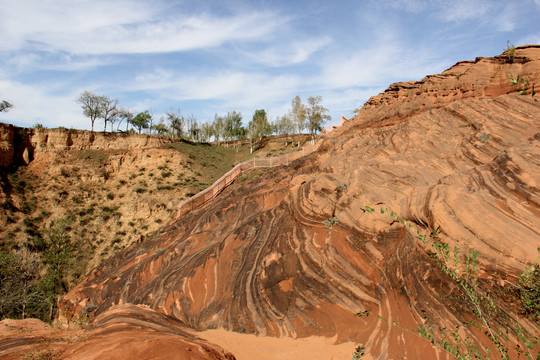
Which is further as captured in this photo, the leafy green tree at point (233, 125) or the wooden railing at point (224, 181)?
the leafy green tree at point (233, 125)

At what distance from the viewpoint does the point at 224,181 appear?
103ft

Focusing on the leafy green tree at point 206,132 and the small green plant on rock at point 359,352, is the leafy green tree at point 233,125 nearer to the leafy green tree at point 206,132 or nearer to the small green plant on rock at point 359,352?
the leafy green tree at point 206,132

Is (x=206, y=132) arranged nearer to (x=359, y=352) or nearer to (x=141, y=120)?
(x=141, y=120)

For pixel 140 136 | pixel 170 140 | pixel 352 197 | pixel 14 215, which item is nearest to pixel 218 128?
pixel 170 140

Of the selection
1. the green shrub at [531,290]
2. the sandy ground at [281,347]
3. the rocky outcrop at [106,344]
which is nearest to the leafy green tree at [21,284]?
the rocky outcrop at [106,344]

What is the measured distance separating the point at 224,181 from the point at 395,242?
24.8 m

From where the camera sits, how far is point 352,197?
9750 mm

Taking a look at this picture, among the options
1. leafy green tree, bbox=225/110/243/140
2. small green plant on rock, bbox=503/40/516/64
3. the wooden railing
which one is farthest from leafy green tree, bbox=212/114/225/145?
small green plant on rock, bbox=503/40/516/64

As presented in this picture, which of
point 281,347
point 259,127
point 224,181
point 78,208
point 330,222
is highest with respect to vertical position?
point 259,127

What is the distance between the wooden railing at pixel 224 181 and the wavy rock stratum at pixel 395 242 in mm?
11256

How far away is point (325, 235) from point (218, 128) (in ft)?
190

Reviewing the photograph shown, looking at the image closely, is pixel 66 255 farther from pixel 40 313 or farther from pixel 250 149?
pixel 250 149

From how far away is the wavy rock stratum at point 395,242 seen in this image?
5.96 meters

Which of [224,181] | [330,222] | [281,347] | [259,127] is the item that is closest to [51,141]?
[224,181]
